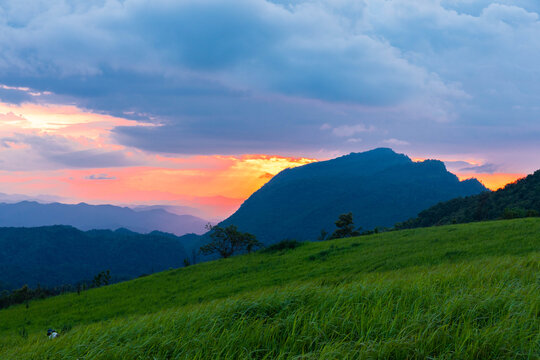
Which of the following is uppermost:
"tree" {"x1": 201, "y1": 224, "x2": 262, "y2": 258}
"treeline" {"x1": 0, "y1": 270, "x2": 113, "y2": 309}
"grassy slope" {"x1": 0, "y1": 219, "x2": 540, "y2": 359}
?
"grassy slope" {"x1": 0, "y1": 219, "x2": 540, "y2": 359}

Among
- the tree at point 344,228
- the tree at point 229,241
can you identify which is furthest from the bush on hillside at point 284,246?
the tree at point 344,228

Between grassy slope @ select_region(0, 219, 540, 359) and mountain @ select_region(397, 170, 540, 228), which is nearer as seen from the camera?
grassy slope @ select_region(0, 219, 540, 359)

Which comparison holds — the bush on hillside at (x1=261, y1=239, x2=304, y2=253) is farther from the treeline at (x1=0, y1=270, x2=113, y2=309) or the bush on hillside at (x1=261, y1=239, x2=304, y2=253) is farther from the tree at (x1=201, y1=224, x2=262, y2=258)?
the treeline at (x1=0, y1=270, x2=113, y2=309)

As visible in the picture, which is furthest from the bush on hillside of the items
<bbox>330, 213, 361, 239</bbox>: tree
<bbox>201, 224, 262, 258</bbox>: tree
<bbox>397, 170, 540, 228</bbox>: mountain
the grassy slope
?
<bbox>397, 170, 540, 228</bbox>: mountain

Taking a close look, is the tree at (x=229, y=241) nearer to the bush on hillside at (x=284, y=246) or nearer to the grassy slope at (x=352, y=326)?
the bush on hillside at (x=284, y=246)

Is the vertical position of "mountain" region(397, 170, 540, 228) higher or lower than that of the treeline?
higher

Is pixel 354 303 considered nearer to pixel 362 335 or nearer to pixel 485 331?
Answer: pixel 362 335

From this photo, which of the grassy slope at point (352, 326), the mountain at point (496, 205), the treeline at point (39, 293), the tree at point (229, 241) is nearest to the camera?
the grassy slope at point (352, 326)

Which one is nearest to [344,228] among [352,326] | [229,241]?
[229,241]

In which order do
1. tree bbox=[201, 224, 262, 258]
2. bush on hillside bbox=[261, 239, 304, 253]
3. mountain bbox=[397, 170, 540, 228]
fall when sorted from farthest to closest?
mountain bbox=[397, 170, 540, 228], tree bbox=[201, 224, 262, 258], bush on hillside bbox=[261, 239, 304, 253]

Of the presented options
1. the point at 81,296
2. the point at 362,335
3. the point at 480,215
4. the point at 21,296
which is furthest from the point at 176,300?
the point at 480,215

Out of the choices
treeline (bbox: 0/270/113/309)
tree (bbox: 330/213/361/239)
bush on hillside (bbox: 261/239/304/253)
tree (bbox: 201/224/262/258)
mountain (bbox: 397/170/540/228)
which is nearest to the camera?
bush on hillside (bbox: 261/239/304/253)

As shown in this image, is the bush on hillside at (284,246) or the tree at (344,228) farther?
the tree at (344,228)

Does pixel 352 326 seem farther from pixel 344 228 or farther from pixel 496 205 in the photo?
pixel 496 205
